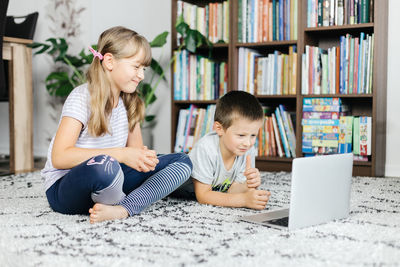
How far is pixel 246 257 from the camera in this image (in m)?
0.97

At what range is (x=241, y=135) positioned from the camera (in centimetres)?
151

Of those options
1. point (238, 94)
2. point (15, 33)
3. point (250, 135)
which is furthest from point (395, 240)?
point (15, 33)

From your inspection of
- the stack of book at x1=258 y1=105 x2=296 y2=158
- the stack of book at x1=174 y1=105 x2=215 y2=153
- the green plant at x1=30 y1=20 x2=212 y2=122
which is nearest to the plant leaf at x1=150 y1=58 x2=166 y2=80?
the green plant at x1=30 y1=20 x2=212 y2=122

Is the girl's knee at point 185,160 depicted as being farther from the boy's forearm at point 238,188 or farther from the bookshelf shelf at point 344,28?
the bookshelf shelf at point 344,28

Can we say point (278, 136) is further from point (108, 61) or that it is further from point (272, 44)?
point (108, 61)

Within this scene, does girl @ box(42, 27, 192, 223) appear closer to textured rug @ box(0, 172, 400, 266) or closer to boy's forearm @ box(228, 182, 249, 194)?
textured rug @ box(0, 172, 400, 266)

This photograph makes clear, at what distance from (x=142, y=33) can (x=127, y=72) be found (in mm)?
1849

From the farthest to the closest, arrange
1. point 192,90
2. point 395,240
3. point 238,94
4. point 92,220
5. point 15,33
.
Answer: point 15,33 < point 192,90 < point 238,94 < point 92,220 < point 395,240

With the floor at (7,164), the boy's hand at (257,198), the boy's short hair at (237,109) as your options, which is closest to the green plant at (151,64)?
the floor at (7,164)

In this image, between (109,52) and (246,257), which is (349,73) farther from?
(246,257)

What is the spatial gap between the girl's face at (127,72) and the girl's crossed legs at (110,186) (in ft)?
0.84

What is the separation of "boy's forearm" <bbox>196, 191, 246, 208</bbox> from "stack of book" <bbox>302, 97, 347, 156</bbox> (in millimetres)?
1059

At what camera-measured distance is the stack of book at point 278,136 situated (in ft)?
8.52

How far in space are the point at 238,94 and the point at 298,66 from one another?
3.37 feet
